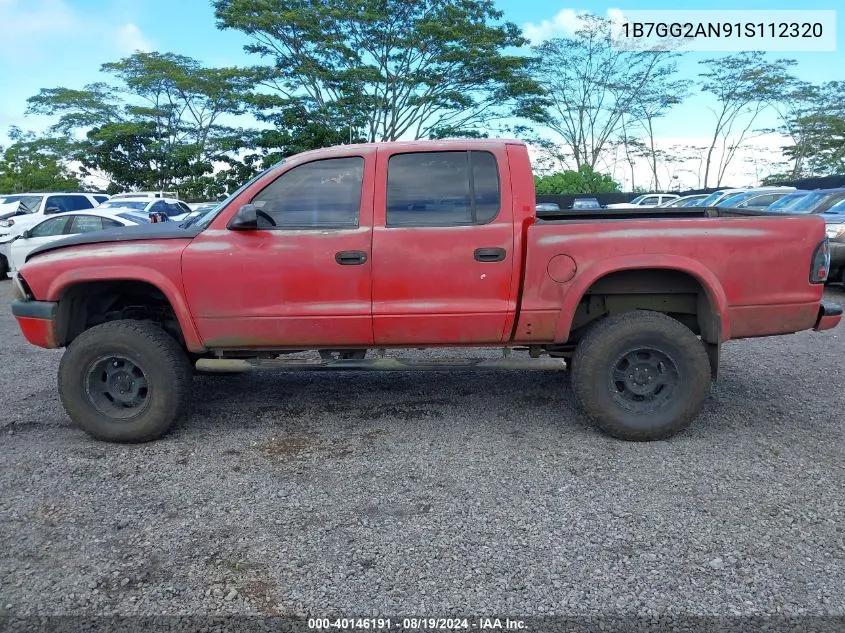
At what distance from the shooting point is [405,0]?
24.4 m

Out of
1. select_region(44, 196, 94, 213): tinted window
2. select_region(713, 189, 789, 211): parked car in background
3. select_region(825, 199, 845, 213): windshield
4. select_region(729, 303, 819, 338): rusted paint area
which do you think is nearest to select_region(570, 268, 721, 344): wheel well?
select_region(729, 303, 819, 338): rusted paint area

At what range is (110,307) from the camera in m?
4.46

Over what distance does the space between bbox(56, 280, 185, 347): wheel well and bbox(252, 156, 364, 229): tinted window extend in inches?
38.5

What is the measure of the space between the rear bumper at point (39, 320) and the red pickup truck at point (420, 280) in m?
0.01

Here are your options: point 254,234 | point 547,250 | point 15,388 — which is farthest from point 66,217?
point 547,250

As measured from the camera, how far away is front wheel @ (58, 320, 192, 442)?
3.97m

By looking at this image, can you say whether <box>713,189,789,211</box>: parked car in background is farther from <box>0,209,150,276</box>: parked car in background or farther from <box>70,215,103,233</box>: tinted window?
<box>70,215,103,233</box>: tinted window

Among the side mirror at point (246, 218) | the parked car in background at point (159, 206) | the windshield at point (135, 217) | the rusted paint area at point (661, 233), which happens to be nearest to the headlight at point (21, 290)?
the side mirror at point (246, 218)

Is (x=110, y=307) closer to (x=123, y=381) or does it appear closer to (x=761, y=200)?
(x=123, y=381)

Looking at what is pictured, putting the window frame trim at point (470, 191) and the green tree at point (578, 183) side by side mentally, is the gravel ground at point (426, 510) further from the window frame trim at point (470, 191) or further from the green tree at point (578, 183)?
the green tree at point (578, 183)

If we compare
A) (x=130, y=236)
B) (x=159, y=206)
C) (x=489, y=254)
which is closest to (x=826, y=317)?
(x=489, y=254)

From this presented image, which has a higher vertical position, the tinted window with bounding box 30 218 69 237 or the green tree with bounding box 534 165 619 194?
the green tree with bounding box 534 165 619 194

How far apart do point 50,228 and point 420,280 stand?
34.5 feet

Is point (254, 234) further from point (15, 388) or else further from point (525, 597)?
point (15, 388)
